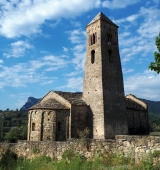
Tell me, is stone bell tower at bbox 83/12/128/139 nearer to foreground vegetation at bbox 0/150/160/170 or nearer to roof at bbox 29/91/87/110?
roof at bbox 29/91/87/110

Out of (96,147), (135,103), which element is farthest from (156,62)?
(135,103)

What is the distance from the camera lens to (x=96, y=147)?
11656 millimetres

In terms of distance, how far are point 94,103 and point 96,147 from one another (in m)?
16.1

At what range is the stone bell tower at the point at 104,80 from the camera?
26.7m

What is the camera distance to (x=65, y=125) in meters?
26.8

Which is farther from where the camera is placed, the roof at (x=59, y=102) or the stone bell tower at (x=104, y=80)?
the roof at (x=59, y=102)

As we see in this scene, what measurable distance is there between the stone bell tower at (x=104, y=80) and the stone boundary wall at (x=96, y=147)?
12308 millimetres

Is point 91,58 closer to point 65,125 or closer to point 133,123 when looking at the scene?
point 65,125

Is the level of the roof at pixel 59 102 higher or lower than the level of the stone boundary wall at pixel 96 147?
higher

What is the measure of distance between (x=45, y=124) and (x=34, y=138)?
2.21 m

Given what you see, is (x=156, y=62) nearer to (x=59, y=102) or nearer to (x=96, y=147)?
(x=96, y=147)

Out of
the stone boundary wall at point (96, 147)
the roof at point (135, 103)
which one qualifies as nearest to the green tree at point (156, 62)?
the stone boundary wall at point (96, 147)

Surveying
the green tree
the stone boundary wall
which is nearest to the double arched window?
the green tree

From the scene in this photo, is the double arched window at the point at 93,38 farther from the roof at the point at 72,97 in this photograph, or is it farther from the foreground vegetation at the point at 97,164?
the foreground vegetation at the point at 97,164
